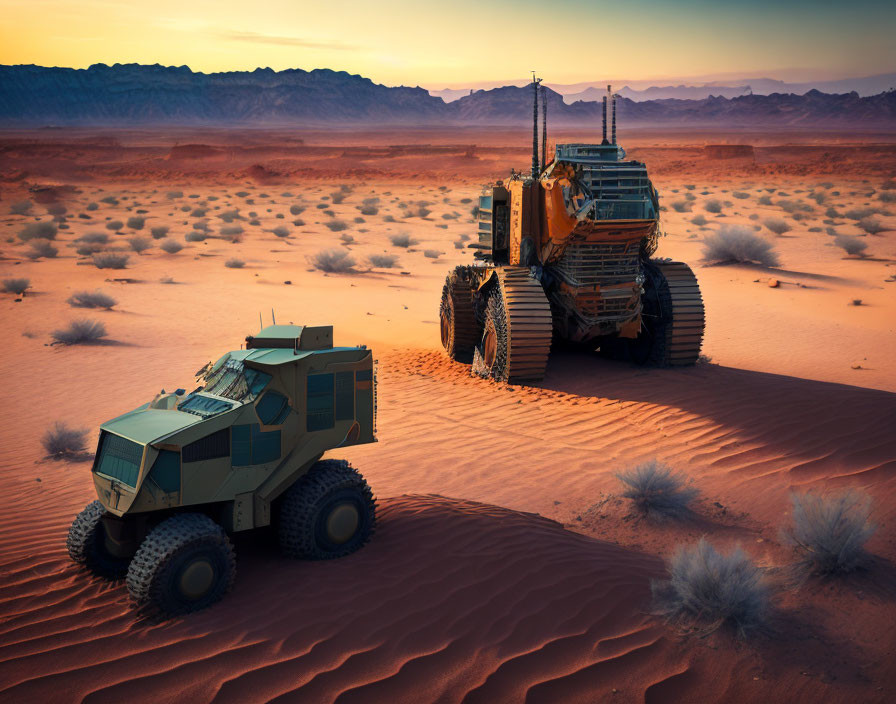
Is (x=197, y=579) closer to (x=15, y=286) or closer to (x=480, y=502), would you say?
(x=480, y=502)

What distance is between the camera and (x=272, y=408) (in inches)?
235

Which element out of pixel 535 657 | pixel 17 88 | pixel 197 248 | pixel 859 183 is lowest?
pixel 535 657

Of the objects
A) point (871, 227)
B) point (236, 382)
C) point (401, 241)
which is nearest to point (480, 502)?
point (236, 382)

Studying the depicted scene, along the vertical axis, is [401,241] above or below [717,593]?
above

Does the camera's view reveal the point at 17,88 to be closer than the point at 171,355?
No

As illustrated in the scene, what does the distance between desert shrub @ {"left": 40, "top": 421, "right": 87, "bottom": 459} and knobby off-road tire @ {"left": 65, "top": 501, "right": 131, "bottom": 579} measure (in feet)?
14.2

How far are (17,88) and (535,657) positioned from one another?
19449 centimetres

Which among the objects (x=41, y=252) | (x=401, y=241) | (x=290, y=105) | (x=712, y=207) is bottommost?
(x=41, y=252)

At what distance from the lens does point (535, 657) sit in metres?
5.04

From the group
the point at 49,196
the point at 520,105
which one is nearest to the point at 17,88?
the point at 520,105

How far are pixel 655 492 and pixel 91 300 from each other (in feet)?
49.6

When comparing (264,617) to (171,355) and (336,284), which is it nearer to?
(171,355)

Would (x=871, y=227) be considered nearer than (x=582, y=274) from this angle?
No

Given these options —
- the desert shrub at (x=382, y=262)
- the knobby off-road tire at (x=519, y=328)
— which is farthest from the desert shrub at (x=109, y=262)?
the knobby off-road tire at (x=519, y=328)
